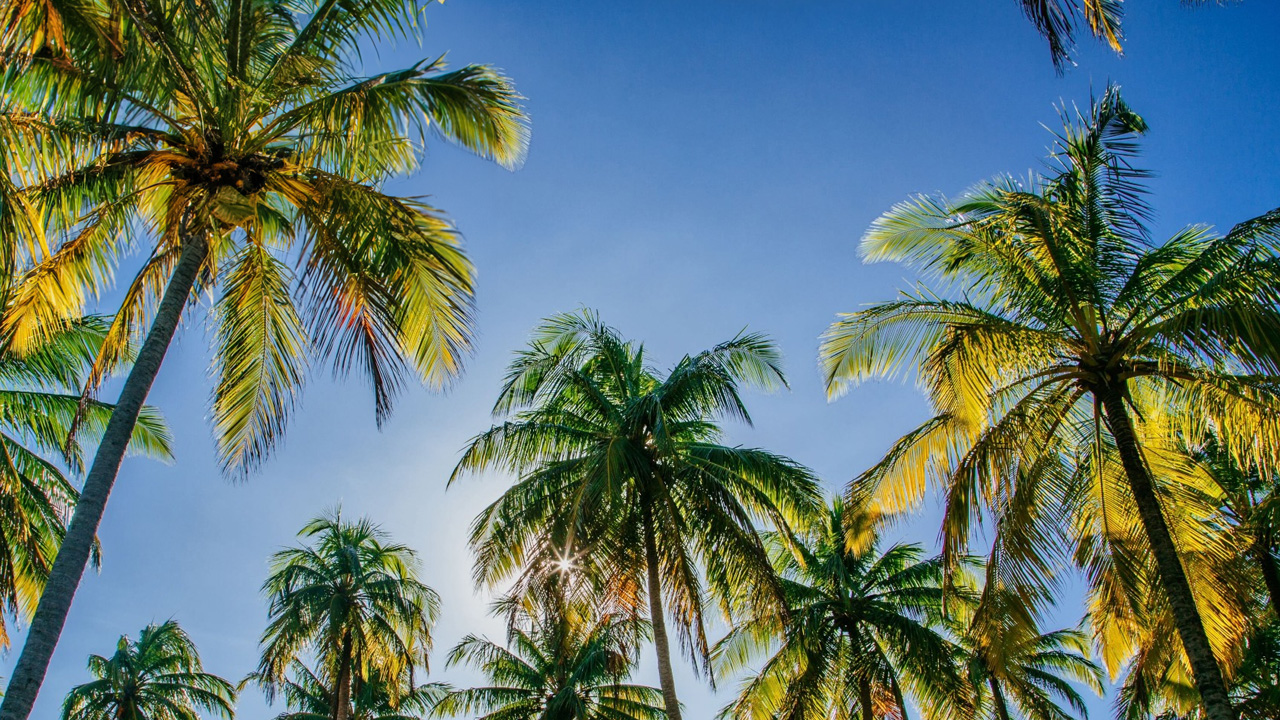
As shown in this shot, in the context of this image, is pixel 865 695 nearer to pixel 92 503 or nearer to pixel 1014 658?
pixel 1014 658

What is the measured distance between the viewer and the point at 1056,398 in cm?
1026

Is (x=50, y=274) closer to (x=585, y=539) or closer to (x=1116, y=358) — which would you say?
(x=585, y=539)

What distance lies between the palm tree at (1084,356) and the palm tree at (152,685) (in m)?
19.6

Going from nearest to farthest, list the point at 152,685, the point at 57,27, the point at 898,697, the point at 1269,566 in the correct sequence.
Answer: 1. the point at 57,27
2. the point at 1269,566
3. the point at 898,697
4. the point at 152,685

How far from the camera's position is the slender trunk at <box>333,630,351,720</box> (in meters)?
19.8

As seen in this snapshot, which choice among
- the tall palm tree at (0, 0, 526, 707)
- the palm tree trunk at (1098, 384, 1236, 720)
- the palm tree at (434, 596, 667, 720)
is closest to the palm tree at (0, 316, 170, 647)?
the tall palm tree at (0, 0, 526, 707)

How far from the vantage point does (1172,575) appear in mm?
8891

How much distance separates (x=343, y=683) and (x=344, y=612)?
5.59 feet

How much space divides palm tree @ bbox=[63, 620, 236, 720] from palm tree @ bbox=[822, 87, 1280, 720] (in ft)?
64.4

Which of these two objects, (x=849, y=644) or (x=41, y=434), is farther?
(x=849, y=644)

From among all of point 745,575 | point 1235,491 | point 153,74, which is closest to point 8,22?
point 153,74

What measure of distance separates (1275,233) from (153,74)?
11.4 m

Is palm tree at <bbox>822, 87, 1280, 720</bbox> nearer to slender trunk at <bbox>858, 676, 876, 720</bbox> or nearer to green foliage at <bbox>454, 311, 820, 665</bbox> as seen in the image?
green foliage at <bbox>454, 311, 820, 665</bbox>

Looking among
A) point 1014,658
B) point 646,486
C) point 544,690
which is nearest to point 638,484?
point 646,486
